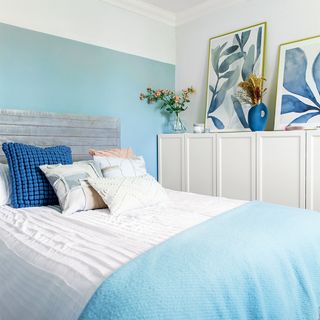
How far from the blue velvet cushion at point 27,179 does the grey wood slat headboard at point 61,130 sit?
49cm

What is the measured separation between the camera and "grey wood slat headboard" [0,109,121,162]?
2.44 metres

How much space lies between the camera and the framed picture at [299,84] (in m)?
2.57

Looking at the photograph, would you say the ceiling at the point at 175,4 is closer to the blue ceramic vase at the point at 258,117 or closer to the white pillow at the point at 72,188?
the blue ceramic vase at the point at 258,117

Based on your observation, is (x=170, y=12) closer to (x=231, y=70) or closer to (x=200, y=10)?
(x=200, y=10)

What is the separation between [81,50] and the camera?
289cm

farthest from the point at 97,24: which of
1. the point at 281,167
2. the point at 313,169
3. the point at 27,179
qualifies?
the point at 313,169

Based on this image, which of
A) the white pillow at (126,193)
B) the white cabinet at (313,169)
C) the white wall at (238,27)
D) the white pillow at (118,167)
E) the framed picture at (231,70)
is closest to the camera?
the white pillow at (126,193)

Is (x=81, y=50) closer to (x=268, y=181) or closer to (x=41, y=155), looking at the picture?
(x=41, y=155)

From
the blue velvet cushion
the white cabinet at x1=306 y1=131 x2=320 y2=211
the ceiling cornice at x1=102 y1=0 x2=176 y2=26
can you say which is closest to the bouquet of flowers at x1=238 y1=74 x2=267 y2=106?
the white cabinet at x1=306 y1=131 x2=320 y2=211

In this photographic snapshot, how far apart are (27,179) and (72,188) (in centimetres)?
33

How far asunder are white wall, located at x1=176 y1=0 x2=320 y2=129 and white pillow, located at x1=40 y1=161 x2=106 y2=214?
190 centimetres

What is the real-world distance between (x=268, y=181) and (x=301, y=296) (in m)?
1.59

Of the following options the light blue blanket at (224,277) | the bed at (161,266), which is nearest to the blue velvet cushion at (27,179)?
the bed at (161,266)

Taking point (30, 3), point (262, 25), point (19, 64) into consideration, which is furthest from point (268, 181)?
point (30, 3)
